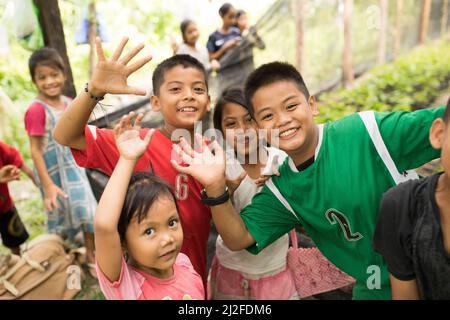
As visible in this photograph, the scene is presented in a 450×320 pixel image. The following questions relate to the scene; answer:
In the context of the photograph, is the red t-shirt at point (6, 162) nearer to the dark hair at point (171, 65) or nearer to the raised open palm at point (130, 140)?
the dark hair at point (171, 65)

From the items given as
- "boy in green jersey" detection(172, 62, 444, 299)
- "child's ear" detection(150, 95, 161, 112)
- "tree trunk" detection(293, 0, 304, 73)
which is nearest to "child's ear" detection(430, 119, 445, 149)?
"boy in green jersey" detection(172, 62, 444, 299)

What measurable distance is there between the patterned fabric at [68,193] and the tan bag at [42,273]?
0.23m

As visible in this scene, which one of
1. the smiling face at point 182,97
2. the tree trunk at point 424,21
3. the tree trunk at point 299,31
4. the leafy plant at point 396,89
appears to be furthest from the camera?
the tree trunk at point 424,21

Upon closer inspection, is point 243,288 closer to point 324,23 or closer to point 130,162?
point 130,162

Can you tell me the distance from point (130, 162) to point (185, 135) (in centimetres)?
45

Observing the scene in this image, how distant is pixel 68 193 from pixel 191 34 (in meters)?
2.22

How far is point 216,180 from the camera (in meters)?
1.36

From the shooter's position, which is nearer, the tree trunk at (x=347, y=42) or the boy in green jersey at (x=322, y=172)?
the boy in green jersey at (x=322, y=172)

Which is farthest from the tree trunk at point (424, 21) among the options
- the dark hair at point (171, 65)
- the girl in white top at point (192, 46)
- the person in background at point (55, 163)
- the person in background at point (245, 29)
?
the dark hair at point (171, 65)

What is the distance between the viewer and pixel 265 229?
1.52m

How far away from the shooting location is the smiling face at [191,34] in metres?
4.09

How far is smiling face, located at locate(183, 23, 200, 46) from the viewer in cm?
409

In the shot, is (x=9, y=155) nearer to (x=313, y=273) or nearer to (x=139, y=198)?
(x=139, y=198)

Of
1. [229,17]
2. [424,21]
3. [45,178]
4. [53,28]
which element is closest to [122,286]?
[45,178]
